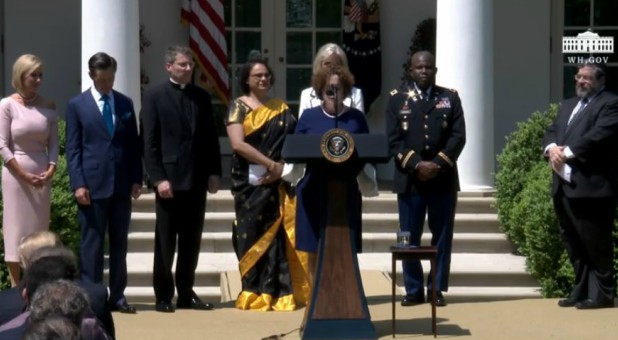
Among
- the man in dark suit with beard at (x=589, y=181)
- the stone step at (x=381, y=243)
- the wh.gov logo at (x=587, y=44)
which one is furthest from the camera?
the wh.gov logo at (x=587, y=44)

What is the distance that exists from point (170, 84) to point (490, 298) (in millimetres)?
3345

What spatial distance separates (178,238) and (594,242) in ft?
10.1

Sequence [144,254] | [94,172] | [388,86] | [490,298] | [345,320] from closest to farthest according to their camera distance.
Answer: [345,320], [94,172], [490,298], [144,254], [388,86]

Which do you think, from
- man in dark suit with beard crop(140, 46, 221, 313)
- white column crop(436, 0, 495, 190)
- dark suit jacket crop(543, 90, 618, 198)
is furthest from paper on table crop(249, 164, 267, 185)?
white column crop(436, 0, 495, 190)

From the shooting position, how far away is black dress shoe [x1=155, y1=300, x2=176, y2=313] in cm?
992

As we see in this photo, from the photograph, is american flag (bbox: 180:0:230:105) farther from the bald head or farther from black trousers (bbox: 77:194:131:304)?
black trousers (bbox: 77:194:131:304)

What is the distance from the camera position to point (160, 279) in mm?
9898

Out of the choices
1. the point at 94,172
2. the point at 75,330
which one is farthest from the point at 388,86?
the point at 75,330

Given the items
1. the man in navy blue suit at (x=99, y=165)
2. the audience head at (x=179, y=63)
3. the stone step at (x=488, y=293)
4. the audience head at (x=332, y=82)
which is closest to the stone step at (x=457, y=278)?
the stone step at (x=488, y=293)

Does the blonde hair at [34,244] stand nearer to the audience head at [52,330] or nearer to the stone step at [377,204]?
the audience head at [52,330]

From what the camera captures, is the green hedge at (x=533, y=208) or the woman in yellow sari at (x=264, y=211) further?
the green hedge at (x=533, y=208)

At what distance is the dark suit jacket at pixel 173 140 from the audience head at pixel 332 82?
127 centimetres

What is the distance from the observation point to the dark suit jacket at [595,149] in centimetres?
973

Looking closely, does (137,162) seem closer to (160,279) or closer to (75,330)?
(160,279)
